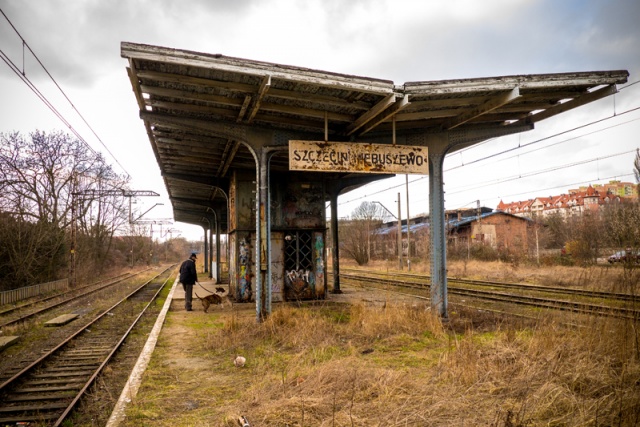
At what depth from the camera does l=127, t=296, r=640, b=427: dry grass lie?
3.91m

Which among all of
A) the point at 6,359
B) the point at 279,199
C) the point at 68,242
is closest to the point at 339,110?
the point at 279,199

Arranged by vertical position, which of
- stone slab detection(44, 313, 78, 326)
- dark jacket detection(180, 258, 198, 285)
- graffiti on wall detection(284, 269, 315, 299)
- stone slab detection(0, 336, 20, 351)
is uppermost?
dark jacket detection(180, 258, 198, 285)

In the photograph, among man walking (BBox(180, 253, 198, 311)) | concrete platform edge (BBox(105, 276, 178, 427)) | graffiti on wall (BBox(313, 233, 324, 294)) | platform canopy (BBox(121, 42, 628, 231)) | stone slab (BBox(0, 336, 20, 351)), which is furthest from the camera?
graffiti on wall (BBox(313, 233, 324, 294))

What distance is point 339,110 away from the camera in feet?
30.1

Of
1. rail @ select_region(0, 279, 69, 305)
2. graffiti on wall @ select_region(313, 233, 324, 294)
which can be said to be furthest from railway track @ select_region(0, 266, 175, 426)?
rail @ select_region(0, 279, 69, 305)

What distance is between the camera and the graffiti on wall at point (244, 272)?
48.6 feet

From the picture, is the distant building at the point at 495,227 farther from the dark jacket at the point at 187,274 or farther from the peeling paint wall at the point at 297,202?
the dark jacket at the point at 187,274

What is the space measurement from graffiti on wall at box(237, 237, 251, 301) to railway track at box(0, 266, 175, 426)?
182 inches

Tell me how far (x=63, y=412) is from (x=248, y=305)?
9001 millimetres

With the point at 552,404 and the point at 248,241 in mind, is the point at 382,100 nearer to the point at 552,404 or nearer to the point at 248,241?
the point at 552,404

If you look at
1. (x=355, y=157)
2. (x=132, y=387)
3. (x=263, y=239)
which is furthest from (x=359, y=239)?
(x=132, y=387)

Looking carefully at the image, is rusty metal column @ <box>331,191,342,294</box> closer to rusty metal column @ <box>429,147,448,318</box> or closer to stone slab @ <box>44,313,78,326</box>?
rusty metal column @ <box>429,147,448,318</box>

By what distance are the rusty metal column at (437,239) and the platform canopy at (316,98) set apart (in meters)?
1.15

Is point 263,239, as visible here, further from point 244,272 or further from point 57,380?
point 244,272
